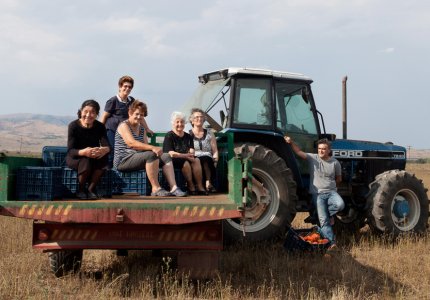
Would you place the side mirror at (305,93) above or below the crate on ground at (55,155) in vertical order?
above

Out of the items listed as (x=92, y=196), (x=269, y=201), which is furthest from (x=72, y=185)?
(x=269, y=201)

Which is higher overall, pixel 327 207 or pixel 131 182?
pixel 131 182

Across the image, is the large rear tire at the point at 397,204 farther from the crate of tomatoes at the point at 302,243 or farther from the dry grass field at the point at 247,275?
the crate of tomatoes at the point at 302,243

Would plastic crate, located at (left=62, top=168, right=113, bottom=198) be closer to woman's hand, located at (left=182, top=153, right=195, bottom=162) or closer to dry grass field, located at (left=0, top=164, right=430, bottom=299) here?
dry grass field, located at (left=0, top=164, right=430, bottom=299)

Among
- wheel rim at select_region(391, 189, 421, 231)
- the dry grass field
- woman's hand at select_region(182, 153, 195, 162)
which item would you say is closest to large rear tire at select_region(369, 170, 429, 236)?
wheel rim at select_region(391, 189, 421, 231)

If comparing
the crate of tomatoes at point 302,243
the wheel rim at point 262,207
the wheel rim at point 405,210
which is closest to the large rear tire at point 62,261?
the wheel rim at point 262,207

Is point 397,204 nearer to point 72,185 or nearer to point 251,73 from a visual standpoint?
point 251,73

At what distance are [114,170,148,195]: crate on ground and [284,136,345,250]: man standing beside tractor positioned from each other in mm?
2370

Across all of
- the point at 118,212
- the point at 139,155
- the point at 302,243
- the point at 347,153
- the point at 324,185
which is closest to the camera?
the point at 118,212

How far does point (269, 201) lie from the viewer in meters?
6.62

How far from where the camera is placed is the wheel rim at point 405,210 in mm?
7578

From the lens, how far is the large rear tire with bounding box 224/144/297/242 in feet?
21.3

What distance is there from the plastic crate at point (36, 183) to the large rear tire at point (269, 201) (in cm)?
269

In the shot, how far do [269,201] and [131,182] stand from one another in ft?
7.16
